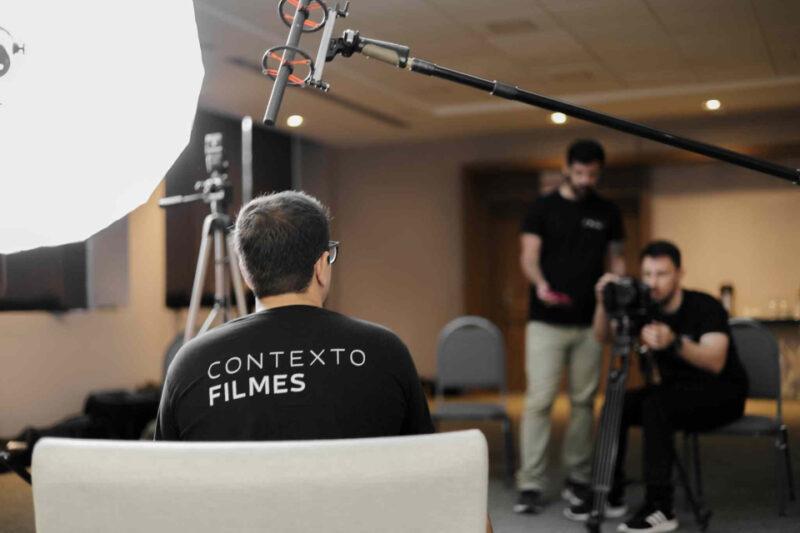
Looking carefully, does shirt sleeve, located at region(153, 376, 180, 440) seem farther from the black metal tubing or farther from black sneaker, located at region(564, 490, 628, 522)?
black sneaker, located at region(564, 490, 628, 522)

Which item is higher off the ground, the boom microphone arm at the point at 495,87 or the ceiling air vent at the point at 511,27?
the ceiling air vent at the point at 511,27

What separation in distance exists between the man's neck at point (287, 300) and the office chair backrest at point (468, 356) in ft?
10.8

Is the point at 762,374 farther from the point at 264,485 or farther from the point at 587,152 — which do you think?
the point at 264,485

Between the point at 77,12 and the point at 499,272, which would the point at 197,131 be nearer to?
the point at 499,272

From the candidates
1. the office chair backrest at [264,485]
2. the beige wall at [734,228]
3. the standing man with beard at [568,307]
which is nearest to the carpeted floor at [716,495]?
the standing man with beard at [568,307]

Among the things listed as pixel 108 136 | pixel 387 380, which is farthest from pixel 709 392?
pixel 108 136

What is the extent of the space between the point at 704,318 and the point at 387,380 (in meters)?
2.47

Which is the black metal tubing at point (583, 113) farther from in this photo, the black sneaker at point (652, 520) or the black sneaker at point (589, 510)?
the black sneaker at point (589, 510)

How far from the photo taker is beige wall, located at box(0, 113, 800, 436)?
5.91 metres

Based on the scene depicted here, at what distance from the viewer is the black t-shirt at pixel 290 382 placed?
1.25 m

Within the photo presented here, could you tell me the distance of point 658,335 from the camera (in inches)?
130

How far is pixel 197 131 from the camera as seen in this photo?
282 inches

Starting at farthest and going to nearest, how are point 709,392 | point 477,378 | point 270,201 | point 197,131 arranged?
point 197,131
point 477,378
point 709,392
point 270,201

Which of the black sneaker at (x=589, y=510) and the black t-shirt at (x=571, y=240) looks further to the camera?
the black t-shirt at (x=571, y=240)
